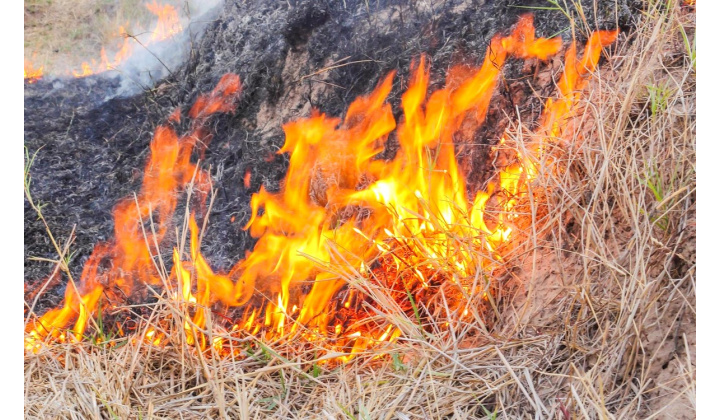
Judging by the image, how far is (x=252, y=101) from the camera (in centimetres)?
290

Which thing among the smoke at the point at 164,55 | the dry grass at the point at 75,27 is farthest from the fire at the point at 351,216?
the dry grass at the point at 75,27

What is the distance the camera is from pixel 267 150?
2.82 metres

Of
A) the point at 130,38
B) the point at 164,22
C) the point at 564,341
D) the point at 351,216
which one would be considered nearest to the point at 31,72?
the point at 130,38

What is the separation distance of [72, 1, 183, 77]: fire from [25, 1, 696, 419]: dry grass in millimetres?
1702

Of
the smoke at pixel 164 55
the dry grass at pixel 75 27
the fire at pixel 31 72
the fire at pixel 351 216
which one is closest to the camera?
the fire at pixel 351 216

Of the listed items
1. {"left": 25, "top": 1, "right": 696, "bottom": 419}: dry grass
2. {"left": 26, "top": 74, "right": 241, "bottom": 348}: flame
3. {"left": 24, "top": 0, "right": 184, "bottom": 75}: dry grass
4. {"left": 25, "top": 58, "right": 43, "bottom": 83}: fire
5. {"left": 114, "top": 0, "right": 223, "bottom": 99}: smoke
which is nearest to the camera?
{"left": 25, "top": 1, "right": 696, "bottom": 419}: dry grass

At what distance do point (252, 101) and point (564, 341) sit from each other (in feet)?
5.80

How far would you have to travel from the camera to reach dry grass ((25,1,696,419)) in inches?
66.3

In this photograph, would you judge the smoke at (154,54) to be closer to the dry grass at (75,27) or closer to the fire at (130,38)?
the fire at (130,38)

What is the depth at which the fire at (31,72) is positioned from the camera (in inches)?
128

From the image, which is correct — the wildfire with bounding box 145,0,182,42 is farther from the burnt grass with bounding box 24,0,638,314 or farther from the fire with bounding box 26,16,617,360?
the fire with bounding box 26,16,617,360

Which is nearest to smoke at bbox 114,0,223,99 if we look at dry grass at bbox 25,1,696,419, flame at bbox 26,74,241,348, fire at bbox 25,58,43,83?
flame at bbox 26,74,241,348

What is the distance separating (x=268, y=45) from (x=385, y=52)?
56 cm

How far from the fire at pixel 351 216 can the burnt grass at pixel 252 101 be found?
6 centimetres
